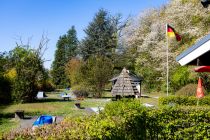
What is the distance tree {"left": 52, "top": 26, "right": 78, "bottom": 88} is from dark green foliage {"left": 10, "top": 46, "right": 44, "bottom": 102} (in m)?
47.6

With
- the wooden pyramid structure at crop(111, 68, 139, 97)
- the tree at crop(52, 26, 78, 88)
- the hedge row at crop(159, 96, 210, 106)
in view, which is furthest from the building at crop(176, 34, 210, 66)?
the tree at crop(52, 26, 78, 88)

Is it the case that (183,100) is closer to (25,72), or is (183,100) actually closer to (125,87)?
(125,87)

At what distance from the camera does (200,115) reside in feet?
39.8

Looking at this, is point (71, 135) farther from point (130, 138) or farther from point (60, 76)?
point (60, 76)

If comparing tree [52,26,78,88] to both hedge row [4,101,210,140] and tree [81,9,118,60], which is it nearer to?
tree [81,9,118,60]

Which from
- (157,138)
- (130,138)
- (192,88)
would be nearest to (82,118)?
(130,138)

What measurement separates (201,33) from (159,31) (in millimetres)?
12843

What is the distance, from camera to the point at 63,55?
94438 millimetres

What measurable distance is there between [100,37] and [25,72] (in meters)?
40.6

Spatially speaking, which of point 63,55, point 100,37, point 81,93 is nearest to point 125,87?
point 81,93

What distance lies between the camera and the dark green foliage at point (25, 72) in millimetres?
37075

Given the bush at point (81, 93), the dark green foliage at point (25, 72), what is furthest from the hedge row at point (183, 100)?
the bush at point (81, 93)

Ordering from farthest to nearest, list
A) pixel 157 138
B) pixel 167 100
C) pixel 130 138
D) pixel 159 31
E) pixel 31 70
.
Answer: pixel 159 31, pixel 31 70, pixel 167 100, pixel 157 138, pixel 130 138

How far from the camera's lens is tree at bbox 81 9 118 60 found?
75.5m
